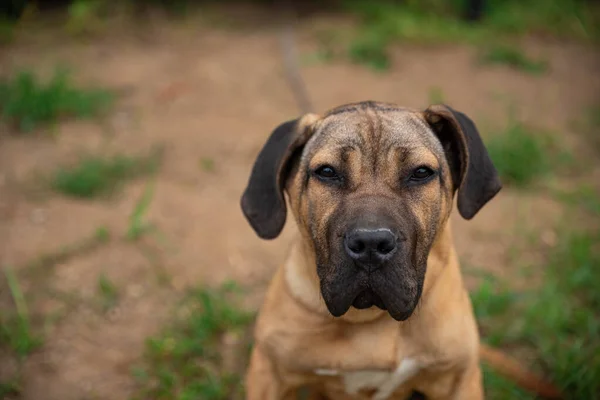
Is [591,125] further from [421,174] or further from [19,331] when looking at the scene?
[19,331]

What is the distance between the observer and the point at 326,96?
6652 millimetres

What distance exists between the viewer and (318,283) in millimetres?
2834

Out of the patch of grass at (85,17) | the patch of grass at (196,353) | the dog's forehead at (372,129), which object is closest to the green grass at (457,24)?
the patch of grass at (85,17)

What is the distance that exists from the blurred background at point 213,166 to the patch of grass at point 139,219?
2 centimetres

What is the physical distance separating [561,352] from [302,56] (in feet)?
16.2

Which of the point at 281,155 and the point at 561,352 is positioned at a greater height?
the point at 281,155

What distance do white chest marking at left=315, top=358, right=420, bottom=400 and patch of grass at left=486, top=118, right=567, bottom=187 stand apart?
9.58 ft

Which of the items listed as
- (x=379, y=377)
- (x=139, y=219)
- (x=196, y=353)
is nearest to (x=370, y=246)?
(x=379, y=377)

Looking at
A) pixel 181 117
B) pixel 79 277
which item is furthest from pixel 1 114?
pixel 79 277

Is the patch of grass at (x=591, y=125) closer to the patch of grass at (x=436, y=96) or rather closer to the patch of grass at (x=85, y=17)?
the patch of grass at (x=436, y=96)

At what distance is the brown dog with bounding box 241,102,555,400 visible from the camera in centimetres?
254

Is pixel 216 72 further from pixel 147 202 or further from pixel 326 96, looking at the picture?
pixel 147 202

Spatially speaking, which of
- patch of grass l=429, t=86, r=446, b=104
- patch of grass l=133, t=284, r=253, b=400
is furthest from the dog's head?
patch of grass l=429, t=86, r=446, b=104

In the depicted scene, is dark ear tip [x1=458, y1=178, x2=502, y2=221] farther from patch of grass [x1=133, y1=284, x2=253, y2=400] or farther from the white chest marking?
patch of grass [x1=133, y1=284, x2=253, y2=400]
